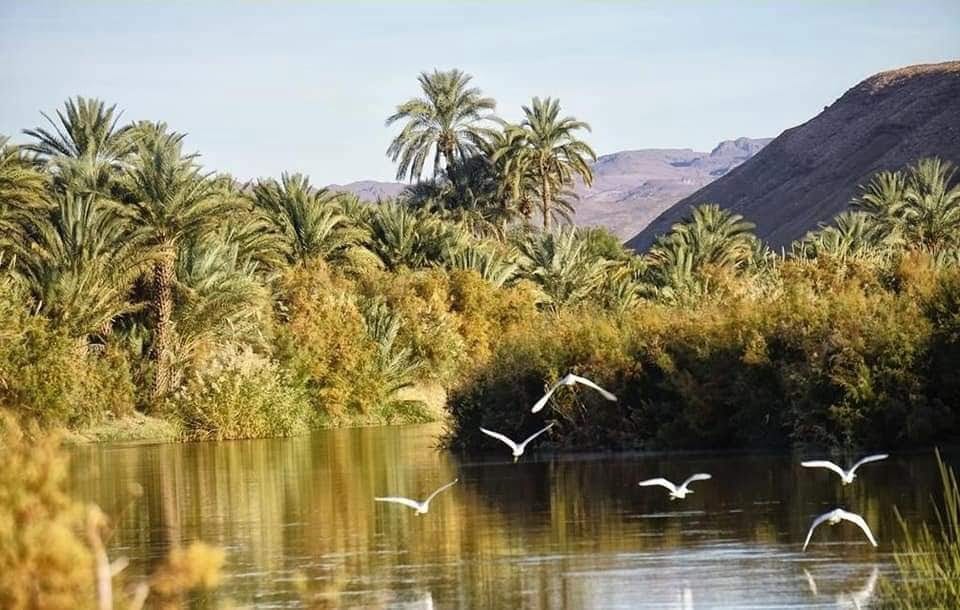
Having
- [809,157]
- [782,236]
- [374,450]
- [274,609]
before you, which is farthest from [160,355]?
[809,157]

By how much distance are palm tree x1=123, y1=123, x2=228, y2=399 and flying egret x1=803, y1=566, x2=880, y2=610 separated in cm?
4156

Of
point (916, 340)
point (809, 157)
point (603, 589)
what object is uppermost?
point (809, 157)

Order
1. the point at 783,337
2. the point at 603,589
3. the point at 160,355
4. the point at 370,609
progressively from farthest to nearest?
the point at 160,355 < the point at 783,337 < the point at 603,589 < the point at 370,609

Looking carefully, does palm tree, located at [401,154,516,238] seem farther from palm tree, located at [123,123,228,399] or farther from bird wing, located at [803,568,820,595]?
bird wing, located at [803,568,820,595]

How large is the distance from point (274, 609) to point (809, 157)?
565ft

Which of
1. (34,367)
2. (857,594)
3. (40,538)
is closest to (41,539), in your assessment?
(40,538)

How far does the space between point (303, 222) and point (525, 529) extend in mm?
43374

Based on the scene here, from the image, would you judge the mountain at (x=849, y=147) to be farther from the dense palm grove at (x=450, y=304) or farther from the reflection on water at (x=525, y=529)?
the reflection on water at (x=525, y=529)

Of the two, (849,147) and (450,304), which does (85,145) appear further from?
(849,147)

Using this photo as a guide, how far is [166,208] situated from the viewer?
57938mm

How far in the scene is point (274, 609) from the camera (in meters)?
18.2

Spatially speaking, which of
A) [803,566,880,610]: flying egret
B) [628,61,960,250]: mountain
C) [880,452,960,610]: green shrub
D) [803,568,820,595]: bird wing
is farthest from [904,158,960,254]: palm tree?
[628,61,960,250]: mountain

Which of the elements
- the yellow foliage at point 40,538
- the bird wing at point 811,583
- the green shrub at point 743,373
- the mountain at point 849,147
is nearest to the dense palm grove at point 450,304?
the green shrub at point 743,373

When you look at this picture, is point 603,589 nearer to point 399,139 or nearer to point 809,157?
point 399,139
